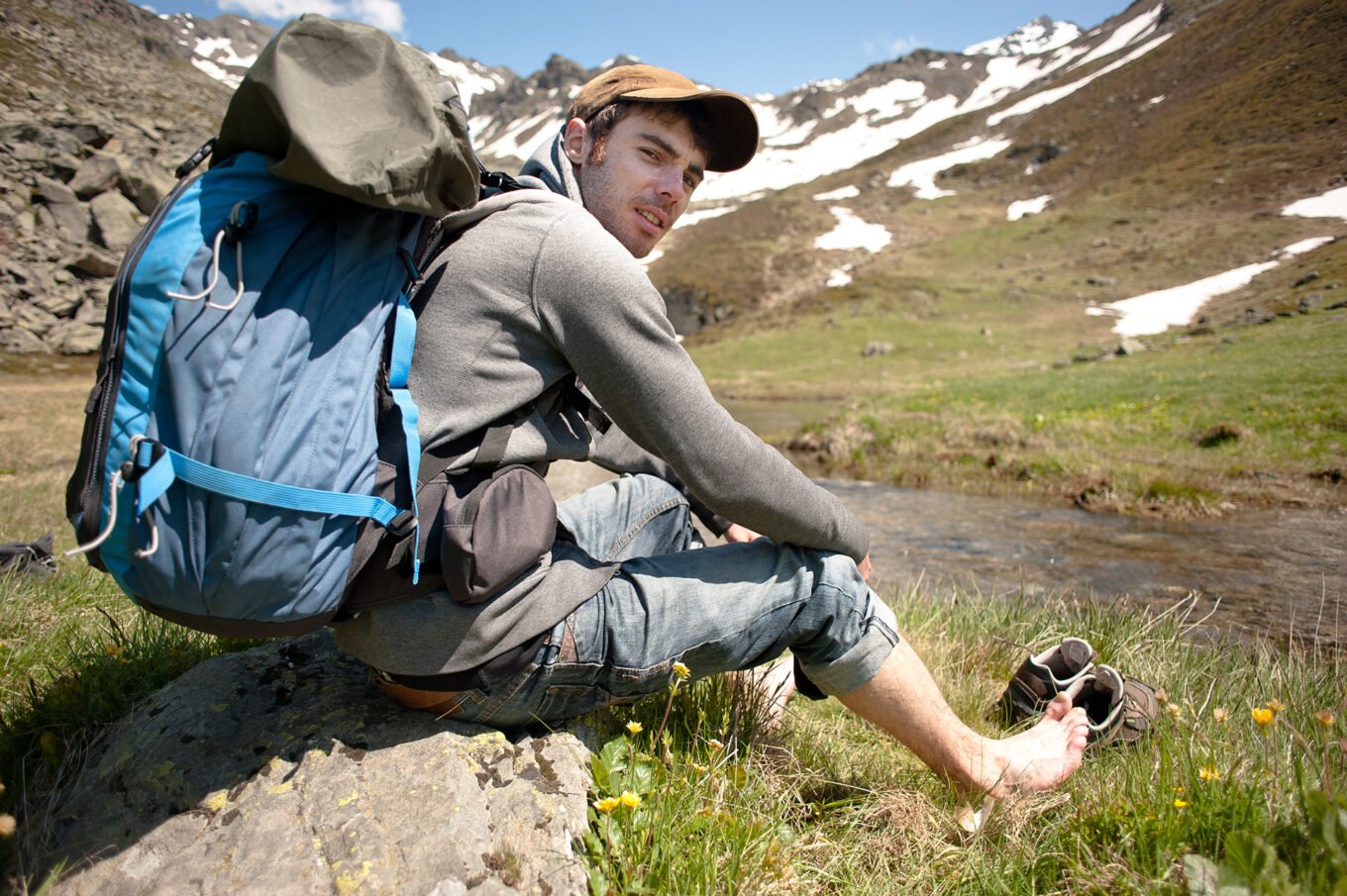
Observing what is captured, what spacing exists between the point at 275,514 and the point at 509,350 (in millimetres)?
627

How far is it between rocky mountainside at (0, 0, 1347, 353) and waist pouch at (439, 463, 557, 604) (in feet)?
84.0

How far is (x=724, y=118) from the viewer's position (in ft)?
7.85

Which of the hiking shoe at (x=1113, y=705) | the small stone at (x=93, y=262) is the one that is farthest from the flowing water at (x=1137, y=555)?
the small stone at (x=93, y=262)

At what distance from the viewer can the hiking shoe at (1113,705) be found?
7.82ft

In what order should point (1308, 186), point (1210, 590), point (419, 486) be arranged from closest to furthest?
point (419, 486), point (1210, 590), point (1308, 186)

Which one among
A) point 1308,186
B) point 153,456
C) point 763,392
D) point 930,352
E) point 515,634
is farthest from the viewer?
point 1308,186

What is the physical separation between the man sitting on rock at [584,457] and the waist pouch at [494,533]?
39mm

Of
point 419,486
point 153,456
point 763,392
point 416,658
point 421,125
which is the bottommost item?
point 763,392

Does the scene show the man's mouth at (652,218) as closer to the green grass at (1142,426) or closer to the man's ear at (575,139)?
the man's ear at (575,139)

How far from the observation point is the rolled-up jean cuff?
1981mm

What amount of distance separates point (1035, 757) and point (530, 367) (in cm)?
180

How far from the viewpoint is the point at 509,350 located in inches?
68.6

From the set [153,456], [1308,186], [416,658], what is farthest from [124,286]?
[1308,186]

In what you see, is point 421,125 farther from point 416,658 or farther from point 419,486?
point 416,658
